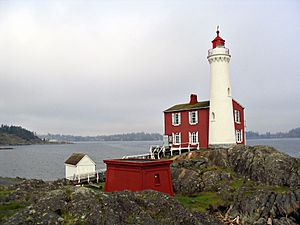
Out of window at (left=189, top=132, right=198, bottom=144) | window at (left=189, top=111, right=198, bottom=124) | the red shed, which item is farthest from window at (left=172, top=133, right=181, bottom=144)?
the red shed

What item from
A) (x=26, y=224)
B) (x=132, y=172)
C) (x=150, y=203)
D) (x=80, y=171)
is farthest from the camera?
(x=80, y=171)

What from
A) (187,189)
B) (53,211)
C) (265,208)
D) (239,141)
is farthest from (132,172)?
(239,141)

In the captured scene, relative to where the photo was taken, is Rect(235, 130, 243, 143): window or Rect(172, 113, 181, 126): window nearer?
Rect(235, 130, 243, 143): window

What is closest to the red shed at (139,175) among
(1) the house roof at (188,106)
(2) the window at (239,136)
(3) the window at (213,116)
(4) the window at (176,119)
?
(3) the window at (213,116)

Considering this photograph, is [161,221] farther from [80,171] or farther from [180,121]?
[180,121]

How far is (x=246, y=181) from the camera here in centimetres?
2467

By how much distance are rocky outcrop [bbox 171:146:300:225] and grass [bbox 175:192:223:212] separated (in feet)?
0.93

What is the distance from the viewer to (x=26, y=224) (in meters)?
8.13

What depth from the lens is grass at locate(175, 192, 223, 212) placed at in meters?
20.1

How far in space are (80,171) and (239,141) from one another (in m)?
18.1

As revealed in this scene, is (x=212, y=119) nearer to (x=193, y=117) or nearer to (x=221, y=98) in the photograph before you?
(x=221, y=98)

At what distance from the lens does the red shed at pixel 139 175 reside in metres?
18.5

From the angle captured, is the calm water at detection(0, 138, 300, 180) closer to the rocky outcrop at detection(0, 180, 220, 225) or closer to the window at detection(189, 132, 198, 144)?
the window at detection(189, 132, 198, 144)

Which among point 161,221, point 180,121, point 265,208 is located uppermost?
point 180,121
